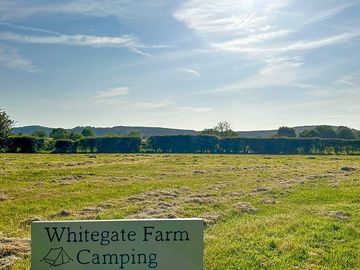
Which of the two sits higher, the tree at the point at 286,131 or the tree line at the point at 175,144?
the tree at the point at 286,131

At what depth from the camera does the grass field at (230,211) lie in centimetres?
933

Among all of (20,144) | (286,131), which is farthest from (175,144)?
(286,131)

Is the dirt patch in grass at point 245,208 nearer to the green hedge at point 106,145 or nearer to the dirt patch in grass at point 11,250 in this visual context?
the dirt patch in grass at point 11,250

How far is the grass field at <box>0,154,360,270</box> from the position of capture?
933cm

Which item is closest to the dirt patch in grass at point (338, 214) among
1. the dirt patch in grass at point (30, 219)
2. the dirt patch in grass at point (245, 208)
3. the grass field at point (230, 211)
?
the grass field at point (230, 211)

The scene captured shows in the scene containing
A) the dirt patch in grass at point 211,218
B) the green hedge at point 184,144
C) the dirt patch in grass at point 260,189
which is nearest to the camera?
the dirt patch in grass at point 211,218

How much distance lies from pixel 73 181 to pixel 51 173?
4.08 meters

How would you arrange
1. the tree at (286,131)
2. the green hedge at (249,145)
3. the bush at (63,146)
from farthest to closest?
the tree at (286,131) → the green hedge at (249,145) → the bush at (63,146)

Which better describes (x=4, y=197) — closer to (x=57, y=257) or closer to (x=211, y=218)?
(x=211, y=218)

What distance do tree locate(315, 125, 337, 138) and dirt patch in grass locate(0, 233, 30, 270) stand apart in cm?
11225

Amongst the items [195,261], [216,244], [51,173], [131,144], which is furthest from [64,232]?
[131,144]

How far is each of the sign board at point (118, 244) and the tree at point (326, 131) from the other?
11616 centimetres

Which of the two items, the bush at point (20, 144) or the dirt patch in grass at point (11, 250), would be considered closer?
the dirt patch in grass at point (11, 250)

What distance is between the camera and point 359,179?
25469 millimetres
